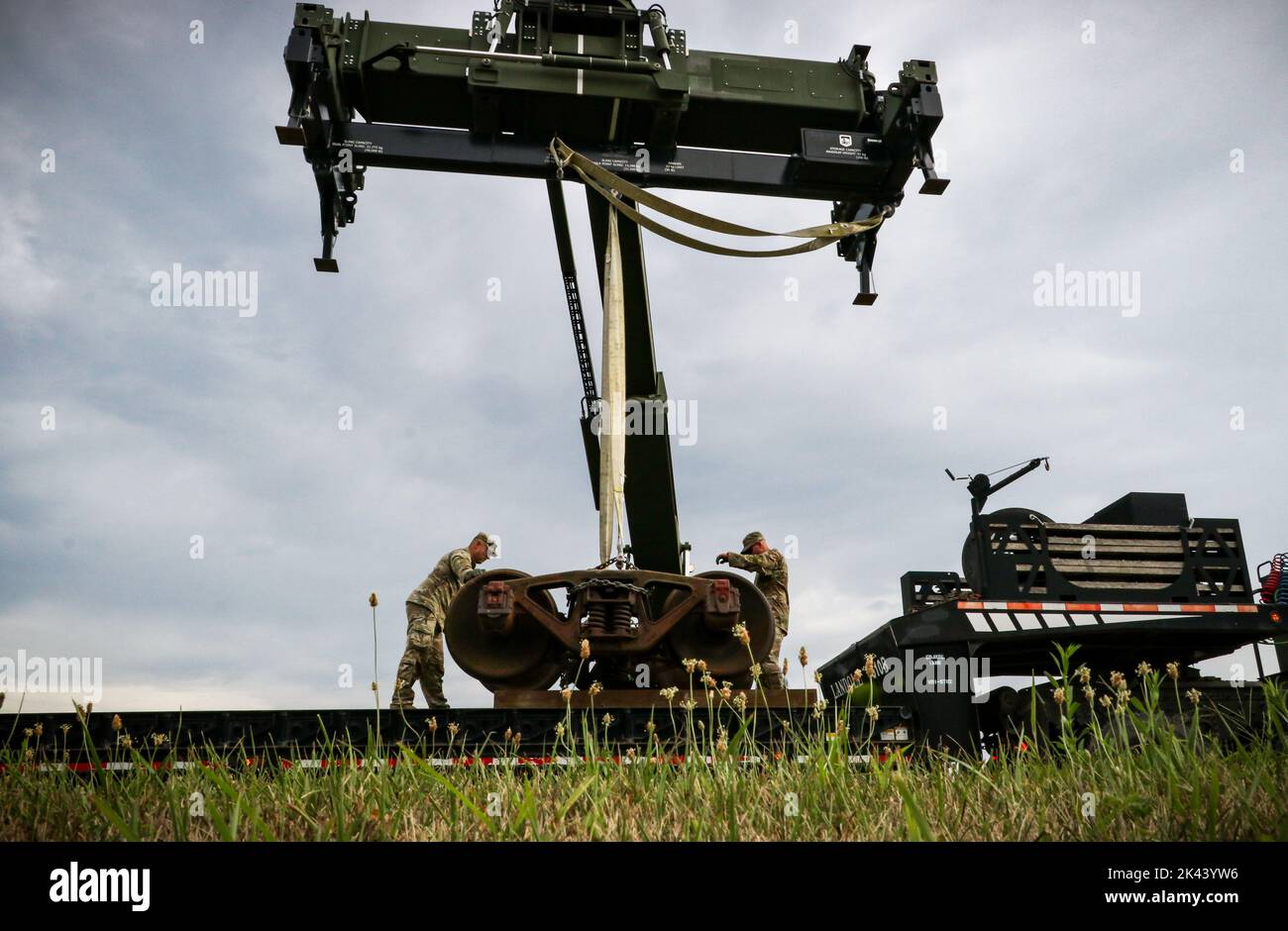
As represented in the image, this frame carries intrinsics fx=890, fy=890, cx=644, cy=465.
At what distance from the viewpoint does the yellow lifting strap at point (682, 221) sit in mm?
8070

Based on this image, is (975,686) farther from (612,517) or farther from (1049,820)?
(1049,820)

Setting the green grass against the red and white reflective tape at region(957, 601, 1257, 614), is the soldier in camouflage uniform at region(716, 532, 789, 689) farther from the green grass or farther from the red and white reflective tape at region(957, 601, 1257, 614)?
the green grass

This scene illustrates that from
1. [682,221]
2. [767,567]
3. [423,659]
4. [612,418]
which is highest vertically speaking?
[682,221]

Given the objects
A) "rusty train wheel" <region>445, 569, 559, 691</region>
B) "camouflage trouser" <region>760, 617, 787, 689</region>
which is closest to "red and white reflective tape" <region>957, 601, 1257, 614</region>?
"camouflage trouser" <region>760, 617, 787, 689</region>

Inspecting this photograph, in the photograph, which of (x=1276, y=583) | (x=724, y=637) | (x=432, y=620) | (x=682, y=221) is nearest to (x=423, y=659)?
(x=432, y=620)

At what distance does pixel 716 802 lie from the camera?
271cm

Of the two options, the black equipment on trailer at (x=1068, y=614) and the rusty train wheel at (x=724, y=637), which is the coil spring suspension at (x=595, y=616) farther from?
the black equipment on trailer at (x=1068, y=614)

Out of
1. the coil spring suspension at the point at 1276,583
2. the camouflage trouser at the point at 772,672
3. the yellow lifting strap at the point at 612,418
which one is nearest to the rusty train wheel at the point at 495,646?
the yellow lifting strap at the point at 612,418

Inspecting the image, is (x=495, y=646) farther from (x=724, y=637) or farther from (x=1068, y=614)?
(x=1068, y=614)

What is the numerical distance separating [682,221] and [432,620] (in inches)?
178

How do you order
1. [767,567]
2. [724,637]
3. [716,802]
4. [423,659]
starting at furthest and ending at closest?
[767,567] < [423,659] < [724,637] < [716,802]

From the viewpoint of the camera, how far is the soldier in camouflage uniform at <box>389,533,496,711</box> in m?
8.58

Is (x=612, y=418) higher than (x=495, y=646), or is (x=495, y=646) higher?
(x=612, y=418)
